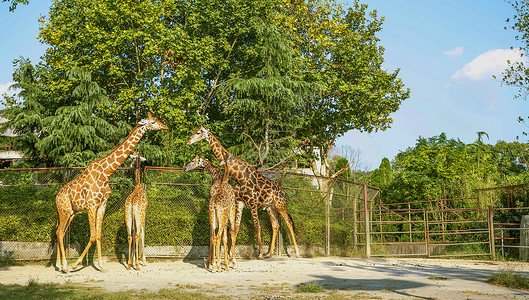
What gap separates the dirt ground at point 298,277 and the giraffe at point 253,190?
1.05m

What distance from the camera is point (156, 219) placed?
14.1 metres

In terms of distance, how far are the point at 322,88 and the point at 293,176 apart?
7407 mm

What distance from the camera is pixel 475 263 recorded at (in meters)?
14.7

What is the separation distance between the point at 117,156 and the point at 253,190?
376cm

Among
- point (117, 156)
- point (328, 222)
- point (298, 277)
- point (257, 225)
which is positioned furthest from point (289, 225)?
point (117, 156)

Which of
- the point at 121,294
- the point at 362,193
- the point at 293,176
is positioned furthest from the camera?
the point at 362,193

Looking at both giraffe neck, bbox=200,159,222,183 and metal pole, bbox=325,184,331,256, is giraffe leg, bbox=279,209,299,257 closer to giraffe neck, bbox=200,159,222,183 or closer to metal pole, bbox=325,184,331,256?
metal pole, bbox=325,184,331,256

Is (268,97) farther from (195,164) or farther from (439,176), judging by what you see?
(439,176)

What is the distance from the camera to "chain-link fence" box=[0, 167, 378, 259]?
13.7 meters

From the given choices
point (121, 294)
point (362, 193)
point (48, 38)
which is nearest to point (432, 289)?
point (121, 294)

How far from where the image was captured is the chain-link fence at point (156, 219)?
13703 mm

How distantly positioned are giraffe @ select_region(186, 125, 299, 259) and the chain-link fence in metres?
0.61

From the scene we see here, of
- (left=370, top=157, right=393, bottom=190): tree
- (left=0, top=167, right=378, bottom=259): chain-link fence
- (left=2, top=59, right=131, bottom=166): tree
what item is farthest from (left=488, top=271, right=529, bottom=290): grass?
(left=370, top=157, right=393, bottom=190): tree

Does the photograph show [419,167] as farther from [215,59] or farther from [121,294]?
[121,294]
